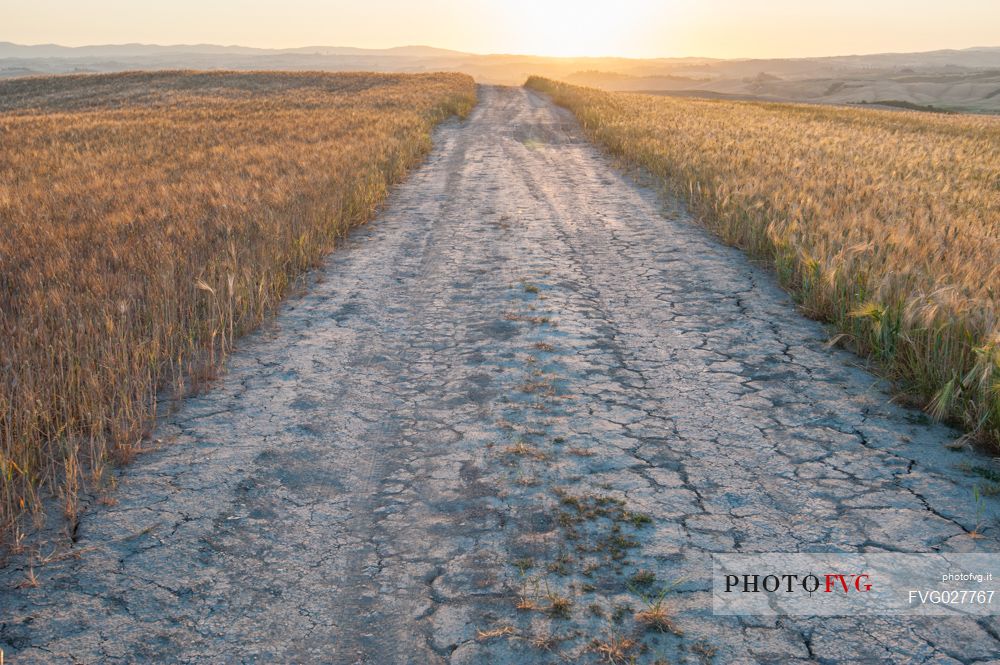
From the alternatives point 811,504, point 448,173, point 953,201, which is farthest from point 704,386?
point 448,173

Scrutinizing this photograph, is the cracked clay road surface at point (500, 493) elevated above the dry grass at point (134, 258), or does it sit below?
below

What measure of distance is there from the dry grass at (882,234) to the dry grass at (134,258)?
14.5 ft

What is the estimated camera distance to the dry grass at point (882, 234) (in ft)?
13.2

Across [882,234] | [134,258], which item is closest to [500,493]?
[134,258]

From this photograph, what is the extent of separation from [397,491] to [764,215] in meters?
6.26

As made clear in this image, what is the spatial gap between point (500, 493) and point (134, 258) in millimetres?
4207

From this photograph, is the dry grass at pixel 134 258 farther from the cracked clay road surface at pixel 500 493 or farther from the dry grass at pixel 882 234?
the dry grass at pixel 882 234

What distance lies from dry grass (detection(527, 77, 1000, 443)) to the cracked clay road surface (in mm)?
299

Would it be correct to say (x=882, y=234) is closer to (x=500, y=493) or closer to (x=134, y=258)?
(x=500, y=493)

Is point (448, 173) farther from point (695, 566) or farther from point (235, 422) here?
point (695, 566)

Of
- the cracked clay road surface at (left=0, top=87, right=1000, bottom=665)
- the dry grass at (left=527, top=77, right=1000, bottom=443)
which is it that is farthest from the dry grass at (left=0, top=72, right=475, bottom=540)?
the dry grass at (left=527, top=77, right=1000, bottom=443)

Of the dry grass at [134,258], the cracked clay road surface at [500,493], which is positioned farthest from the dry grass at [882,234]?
the dry grass at [134,258]

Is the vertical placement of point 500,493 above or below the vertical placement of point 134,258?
below

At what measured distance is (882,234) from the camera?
592 centimetres
